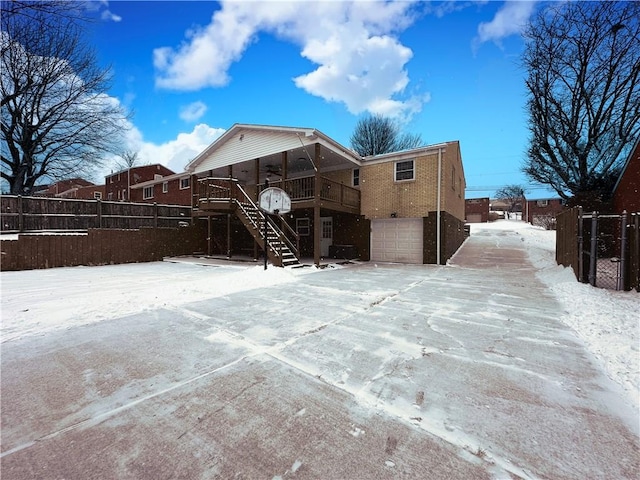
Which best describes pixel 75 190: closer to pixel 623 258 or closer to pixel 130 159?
pixel 130 159

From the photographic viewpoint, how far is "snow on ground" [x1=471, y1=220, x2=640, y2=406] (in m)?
2.91

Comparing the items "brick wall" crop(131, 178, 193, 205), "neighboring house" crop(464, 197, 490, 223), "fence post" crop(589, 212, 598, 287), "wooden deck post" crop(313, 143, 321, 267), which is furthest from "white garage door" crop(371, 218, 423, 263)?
"neighboring house" crop(464, 197, 490, 223)

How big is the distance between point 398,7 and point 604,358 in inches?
434

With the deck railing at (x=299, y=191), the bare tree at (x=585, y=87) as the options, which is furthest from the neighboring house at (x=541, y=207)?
the deck railing at (x=299, y=191)

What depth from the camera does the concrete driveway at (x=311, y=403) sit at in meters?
1.70

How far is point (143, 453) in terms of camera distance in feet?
5.82

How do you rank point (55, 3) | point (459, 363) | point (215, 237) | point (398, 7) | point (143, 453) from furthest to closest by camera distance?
→ point (215, 237), point (398, 7), point (55, 3), point (459, 363), point (143, 453)

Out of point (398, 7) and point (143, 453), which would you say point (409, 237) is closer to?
point (398, 7)

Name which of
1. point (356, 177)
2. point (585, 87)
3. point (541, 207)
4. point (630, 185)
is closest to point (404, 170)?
point (356, 177)

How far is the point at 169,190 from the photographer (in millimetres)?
25344

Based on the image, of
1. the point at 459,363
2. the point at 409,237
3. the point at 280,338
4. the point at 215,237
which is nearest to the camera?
the point at 459,363

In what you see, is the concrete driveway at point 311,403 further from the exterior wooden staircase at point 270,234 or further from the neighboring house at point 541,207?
the neighboring house at point 541,207

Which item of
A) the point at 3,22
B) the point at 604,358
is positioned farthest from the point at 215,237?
the point at 604,358

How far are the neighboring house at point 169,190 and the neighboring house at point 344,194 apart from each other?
318 inches
